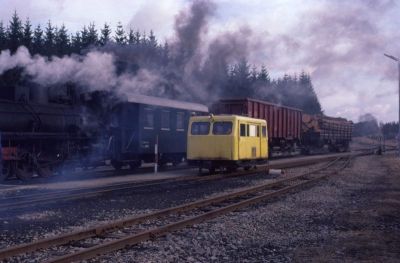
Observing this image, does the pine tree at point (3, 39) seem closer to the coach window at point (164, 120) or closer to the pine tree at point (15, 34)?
the pine tree at point (15, 34)

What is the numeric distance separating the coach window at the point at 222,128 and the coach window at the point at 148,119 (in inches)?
121

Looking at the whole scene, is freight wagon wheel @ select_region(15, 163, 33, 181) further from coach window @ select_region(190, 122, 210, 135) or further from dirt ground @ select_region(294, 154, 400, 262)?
dirt ground @ select_region(294, 154, 400, 262)

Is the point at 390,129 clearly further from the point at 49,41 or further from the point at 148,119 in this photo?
the point at 148,119

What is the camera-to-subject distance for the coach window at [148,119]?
21172 millimetres

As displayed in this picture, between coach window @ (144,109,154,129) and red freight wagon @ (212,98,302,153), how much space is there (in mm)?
6527

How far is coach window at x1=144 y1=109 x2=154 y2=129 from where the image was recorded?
834 inches

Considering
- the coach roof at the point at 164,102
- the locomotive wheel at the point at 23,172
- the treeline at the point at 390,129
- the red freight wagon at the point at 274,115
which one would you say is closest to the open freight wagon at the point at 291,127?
the red freight wagon at the point at 274,115

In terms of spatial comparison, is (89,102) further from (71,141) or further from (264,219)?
(264,219)

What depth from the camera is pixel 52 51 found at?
52562 mm

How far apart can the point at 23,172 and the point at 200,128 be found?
7.06m

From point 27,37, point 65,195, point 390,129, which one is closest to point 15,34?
point 27,37

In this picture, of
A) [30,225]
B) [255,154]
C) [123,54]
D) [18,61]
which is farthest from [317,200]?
[123,54]

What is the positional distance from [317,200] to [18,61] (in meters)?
11.8

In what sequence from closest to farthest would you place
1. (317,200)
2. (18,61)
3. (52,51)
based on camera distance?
(317,200) < (18,61) < (52,51)
